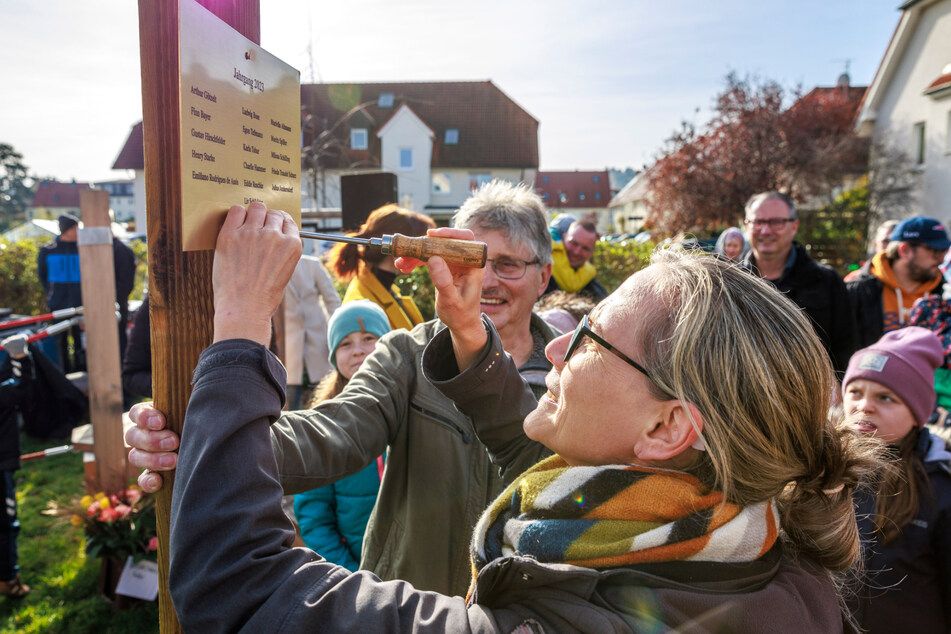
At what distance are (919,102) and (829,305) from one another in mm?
19731

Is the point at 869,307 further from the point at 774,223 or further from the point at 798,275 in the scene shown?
the point at 774,223

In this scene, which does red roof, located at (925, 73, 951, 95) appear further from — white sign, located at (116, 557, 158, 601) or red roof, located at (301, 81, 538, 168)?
white sign, located at (116, 557, 158, 601)

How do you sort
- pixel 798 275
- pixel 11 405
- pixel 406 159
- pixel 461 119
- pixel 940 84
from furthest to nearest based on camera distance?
pixel 461 119, pixel 406 159, pixel 940 84, pixel 798 275, pixel 11 405

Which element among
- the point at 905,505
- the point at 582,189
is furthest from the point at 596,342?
the point at 582,189

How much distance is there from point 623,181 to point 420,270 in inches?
3669

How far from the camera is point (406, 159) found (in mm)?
32594

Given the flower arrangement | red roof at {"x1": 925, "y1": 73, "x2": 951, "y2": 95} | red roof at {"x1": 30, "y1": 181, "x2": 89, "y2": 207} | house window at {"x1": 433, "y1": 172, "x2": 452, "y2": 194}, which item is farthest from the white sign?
red roof at {"x1": 30, "y1": 181, "x2": 89, "y2": 207}

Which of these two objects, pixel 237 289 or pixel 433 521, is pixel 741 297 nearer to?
pixel 237 289

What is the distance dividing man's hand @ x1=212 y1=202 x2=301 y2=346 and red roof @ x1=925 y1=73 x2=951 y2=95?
2118 cm

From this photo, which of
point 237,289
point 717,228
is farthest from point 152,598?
point 717,228

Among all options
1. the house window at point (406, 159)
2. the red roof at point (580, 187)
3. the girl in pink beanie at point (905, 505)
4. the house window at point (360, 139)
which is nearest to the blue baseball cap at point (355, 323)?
the girl in pink beanie at point (905, 505)

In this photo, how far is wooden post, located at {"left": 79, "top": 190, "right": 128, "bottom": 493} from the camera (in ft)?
12.8

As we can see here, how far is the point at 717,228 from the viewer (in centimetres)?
1945

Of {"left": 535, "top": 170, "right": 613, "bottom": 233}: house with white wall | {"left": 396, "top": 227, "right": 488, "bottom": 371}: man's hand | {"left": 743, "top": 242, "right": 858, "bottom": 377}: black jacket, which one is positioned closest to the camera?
{"left": 396, "top": 227, "right": 488, "bottom": 371}: man's hand
